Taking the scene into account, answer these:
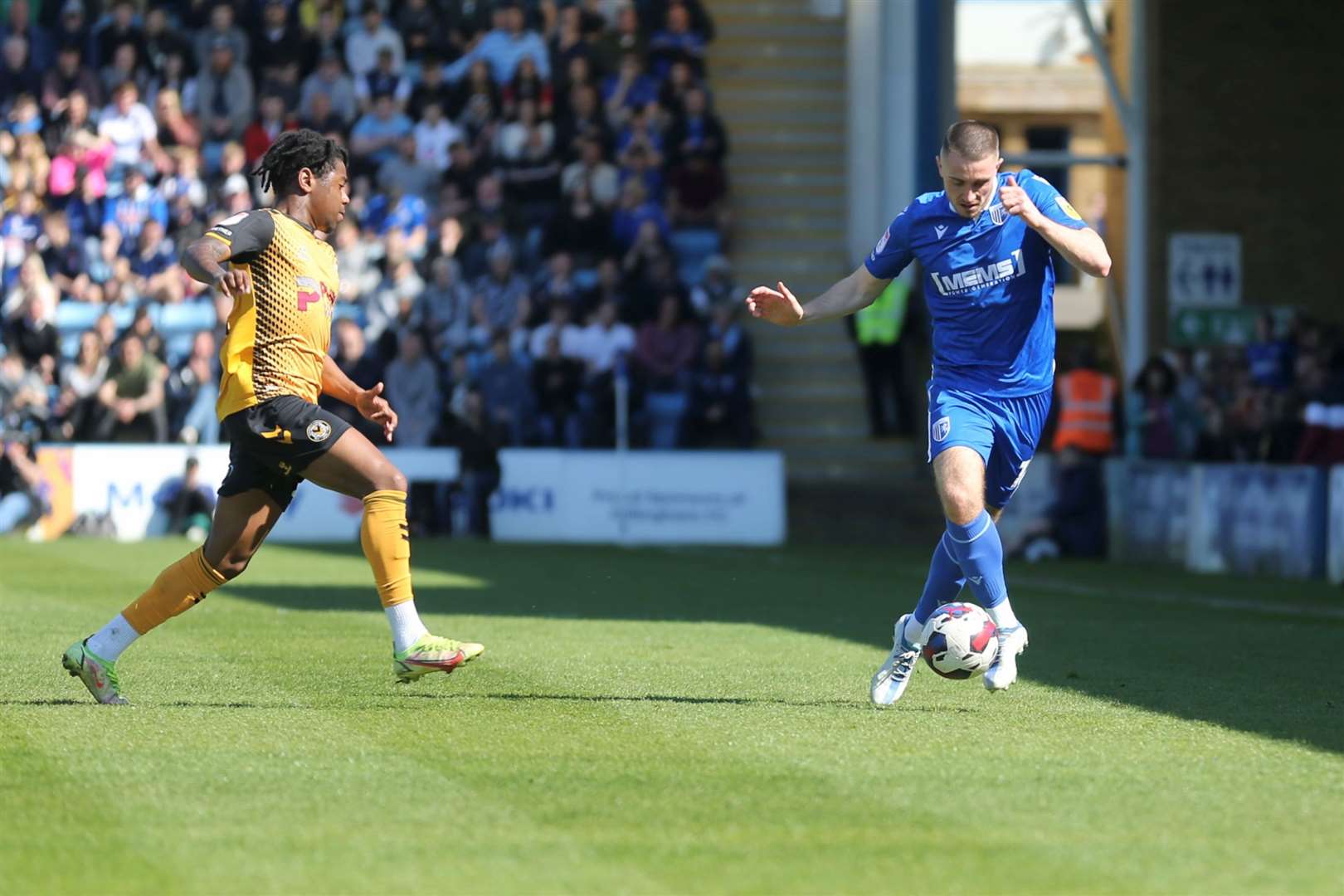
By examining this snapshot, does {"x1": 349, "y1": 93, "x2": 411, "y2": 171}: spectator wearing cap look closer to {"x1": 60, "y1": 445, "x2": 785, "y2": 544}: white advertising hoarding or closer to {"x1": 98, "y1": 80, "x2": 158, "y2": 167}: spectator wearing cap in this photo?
{"x1": 98, "y1": 80, "x2": 158, "y2": 167}: spectator wearing cap

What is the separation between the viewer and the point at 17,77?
1134 inches

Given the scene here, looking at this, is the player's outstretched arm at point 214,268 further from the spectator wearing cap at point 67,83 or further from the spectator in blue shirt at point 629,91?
the spectator wearing cap at point 67,83

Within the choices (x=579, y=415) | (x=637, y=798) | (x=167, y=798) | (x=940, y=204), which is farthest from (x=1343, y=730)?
(x=579, y=415)

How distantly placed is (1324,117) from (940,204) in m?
22.0

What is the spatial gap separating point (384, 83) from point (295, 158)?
65.6 ft

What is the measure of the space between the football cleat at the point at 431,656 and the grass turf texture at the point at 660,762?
0.18m

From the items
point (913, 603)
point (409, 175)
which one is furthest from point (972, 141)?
point (409, 175)

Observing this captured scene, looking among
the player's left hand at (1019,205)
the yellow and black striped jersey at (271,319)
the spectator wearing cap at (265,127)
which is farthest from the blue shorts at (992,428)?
the spectator wearing cap at (265,127)

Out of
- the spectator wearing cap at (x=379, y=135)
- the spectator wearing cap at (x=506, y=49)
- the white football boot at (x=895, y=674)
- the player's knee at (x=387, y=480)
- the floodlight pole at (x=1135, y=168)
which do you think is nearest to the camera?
the player's knee at (x=387, y=480)

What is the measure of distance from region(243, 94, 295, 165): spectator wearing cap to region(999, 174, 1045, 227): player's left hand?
2026 cm

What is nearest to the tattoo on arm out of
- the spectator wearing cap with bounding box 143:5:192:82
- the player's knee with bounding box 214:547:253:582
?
the player's knee with bounding box 214:547:253:582

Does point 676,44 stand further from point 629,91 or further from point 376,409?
point 376,409

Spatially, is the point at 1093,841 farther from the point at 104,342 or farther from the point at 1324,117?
the point at 1324,117

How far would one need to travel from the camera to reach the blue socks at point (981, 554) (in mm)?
8711
